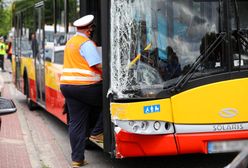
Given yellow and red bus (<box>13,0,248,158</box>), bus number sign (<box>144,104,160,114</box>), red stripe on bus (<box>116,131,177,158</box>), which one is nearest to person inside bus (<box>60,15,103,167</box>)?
yellow and red bus (<box>13,0,248,158</box>)

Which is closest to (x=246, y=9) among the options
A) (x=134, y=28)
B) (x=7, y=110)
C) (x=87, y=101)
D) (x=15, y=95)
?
(x=134, y=28)

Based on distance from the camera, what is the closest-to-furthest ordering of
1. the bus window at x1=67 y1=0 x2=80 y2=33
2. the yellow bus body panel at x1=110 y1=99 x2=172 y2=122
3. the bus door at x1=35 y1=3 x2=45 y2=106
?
the yellow bus body panel at x1=110 y1=99 x2=172 y2=122 → the bus window at x1=67 y1=0 x2=80 y2=33 → the bus door at x1=35 y1=3 x2=45 y2=106

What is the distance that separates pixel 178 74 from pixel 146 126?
0.67m

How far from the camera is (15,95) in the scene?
16797 millimetres

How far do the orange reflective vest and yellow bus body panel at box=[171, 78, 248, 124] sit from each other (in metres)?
1.32

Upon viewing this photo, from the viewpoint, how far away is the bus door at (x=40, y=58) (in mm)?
10742

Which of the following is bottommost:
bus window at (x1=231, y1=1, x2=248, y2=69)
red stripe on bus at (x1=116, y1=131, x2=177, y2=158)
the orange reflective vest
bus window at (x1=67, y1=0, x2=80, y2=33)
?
red stripe on bus at (x1=116, y1=131, x2=177, y2=158)

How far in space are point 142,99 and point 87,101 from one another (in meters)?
1.24

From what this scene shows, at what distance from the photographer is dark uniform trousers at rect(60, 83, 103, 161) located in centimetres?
652

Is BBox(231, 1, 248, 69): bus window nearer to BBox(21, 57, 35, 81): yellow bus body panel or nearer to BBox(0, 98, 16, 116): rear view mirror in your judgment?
BBox(0, 98, 16, 116): rear view mirror

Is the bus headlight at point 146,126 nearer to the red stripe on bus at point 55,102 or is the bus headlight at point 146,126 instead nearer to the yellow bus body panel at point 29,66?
the red stripe on bus at point 55,102

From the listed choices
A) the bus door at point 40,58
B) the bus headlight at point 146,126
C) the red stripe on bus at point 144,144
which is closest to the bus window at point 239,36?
the bus headlight at point 146,126

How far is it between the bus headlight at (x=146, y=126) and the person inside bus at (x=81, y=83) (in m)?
1.05

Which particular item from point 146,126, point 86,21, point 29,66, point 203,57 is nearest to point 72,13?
point 86,21
